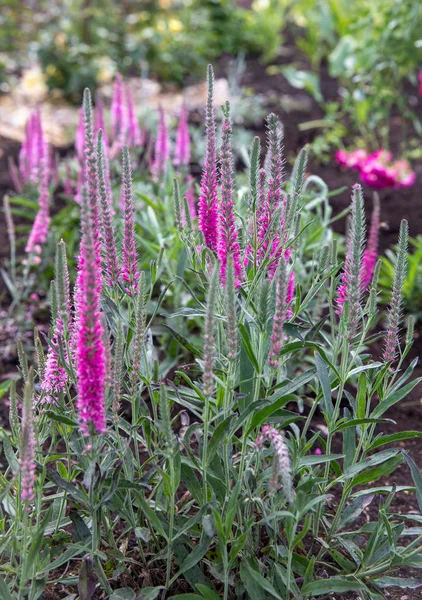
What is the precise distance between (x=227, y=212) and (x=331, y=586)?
94cm

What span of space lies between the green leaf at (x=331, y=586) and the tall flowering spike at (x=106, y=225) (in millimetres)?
898

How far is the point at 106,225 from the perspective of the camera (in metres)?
1.94

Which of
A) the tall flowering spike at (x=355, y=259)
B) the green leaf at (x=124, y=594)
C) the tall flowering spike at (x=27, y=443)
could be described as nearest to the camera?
the tall flowering spike at (x=27, y=443)

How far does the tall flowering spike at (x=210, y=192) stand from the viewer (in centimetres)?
196

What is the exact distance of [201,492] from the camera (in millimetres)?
2025

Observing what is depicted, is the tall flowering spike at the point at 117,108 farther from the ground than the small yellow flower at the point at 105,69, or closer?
closer

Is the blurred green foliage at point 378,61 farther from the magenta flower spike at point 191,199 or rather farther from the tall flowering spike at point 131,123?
the magenta flower spike at point 191,199

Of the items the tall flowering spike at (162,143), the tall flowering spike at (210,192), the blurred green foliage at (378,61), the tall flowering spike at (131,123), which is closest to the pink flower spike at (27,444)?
the tall flowering spike at (210,192)

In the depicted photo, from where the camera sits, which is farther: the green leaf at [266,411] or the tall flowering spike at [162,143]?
the tall flowering spike at [162,143]

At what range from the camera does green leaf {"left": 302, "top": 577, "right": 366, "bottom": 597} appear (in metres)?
1.85

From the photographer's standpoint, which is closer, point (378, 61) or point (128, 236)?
point (128, 236)

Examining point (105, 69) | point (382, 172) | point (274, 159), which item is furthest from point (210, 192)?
point (105, 69)

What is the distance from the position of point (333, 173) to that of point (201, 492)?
14.4ft

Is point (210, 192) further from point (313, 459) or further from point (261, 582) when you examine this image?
point (261, 582)
